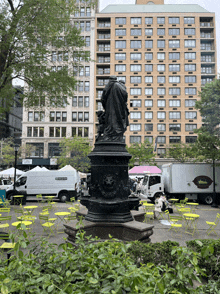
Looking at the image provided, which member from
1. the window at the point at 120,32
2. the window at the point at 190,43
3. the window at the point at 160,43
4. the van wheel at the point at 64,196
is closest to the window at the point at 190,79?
the window at the point at 190,43

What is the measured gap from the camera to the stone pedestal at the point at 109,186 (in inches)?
270

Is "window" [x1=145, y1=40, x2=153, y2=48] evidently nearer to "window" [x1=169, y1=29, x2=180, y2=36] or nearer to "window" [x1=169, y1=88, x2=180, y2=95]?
"window" [x1=169, y1=29, x2=180, y2=36]

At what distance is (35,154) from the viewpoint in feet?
160

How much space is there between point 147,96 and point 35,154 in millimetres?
29245

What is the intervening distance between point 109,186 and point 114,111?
2.60 metres

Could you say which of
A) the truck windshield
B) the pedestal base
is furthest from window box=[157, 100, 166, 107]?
the pedestal base

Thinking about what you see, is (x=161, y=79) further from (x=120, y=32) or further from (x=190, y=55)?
(x=120, y=32)

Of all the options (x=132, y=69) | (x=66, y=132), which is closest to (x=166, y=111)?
(x=132, y=69)

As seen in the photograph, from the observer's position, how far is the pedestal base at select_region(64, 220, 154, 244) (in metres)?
6.25

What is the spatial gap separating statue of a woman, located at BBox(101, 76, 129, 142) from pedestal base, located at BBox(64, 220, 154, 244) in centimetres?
279

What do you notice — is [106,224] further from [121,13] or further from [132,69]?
[121,13]

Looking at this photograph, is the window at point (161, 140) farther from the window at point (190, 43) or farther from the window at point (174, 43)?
the window at point (190, 43)

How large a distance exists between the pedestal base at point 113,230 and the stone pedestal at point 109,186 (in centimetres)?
20

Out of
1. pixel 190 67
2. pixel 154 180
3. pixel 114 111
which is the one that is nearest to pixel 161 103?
pixel 190 67
